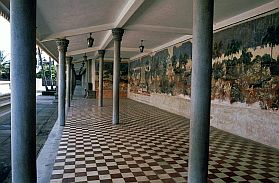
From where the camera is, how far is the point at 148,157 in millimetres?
6473

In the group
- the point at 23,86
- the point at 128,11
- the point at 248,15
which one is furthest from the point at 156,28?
the point at 23,86

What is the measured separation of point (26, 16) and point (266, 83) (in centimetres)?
730

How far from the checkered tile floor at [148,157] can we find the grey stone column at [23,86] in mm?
1676

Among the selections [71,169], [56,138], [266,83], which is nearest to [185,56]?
[266,83]

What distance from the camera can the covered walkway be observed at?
5203mm

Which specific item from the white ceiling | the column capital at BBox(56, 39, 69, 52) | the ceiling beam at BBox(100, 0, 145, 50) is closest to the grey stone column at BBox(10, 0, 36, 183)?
the white ceiling

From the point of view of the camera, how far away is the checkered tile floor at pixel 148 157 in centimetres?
520

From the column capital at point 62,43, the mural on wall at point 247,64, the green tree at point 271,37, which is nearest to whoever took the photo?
the green tree at point 271,37

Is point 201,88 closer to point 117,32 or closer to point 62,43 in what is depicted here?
point 117,32

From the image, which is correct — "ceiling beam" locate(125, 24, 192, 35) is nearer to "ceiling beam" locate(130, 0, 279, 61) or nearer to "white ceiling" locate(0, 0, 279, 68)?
"white ceiling" locate(0, 0, 279, 68)

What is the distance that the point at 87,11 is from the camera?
812cm

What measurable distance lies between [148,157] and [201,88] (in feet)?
9.94

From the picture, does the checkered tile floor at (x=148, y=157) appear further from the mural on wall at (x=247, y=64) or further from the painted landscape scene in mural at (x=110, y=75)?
the painted landscape scene in mural at (x=110, y=75)

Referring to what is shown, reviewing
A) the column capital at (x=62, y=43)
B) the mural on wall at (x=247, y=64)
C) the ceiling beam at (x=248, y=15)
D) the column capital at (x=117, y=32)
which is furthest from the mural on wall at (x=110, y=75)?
the ceiling beam at (x=248, y=15)
